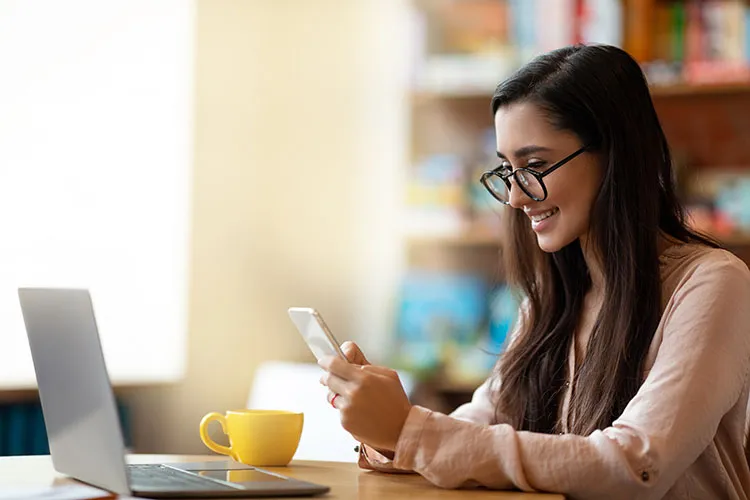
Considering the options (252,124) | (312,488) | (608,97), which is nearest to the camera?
(312,488)

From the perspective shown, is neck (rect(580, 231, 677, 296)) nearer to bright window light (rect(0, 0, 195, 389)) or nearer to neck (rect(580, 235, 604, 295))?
neck (rect(580, 235, 604, 295))

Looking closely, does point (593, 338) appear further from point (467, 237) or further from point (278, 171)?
point (278, 171)

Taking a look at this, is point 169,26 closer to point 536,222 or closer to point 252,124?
point 252,124

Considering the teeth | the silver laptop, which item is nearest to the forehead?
the teeth

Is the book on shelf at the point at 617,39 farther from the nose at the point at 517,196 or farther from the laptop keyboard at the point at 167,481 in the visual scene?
the laptop keyboard at the point at 167,481

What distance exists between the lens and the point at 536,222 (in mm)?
1532

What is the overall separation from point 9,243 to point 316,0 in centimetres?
138

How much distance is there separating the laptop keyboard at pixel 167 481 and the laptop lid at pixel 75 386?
3 centimetres

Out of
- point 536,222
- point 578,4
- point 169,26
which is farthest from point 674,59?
point 536,222

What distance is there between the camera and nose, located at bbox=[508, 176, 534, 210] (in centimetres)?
149

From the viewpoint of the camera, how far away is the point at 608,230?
1439 mm

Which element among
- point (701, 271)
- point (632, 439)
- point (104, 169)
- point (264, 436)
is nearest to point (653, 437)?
point (632, 439)

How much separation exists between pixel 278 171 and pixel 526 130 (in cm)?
195

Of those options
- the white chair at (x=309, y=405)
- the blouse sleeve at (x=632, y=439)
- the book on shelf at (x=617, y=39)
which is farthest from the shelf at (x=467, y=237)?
the blouse sleeve at (x=632, y=439)
